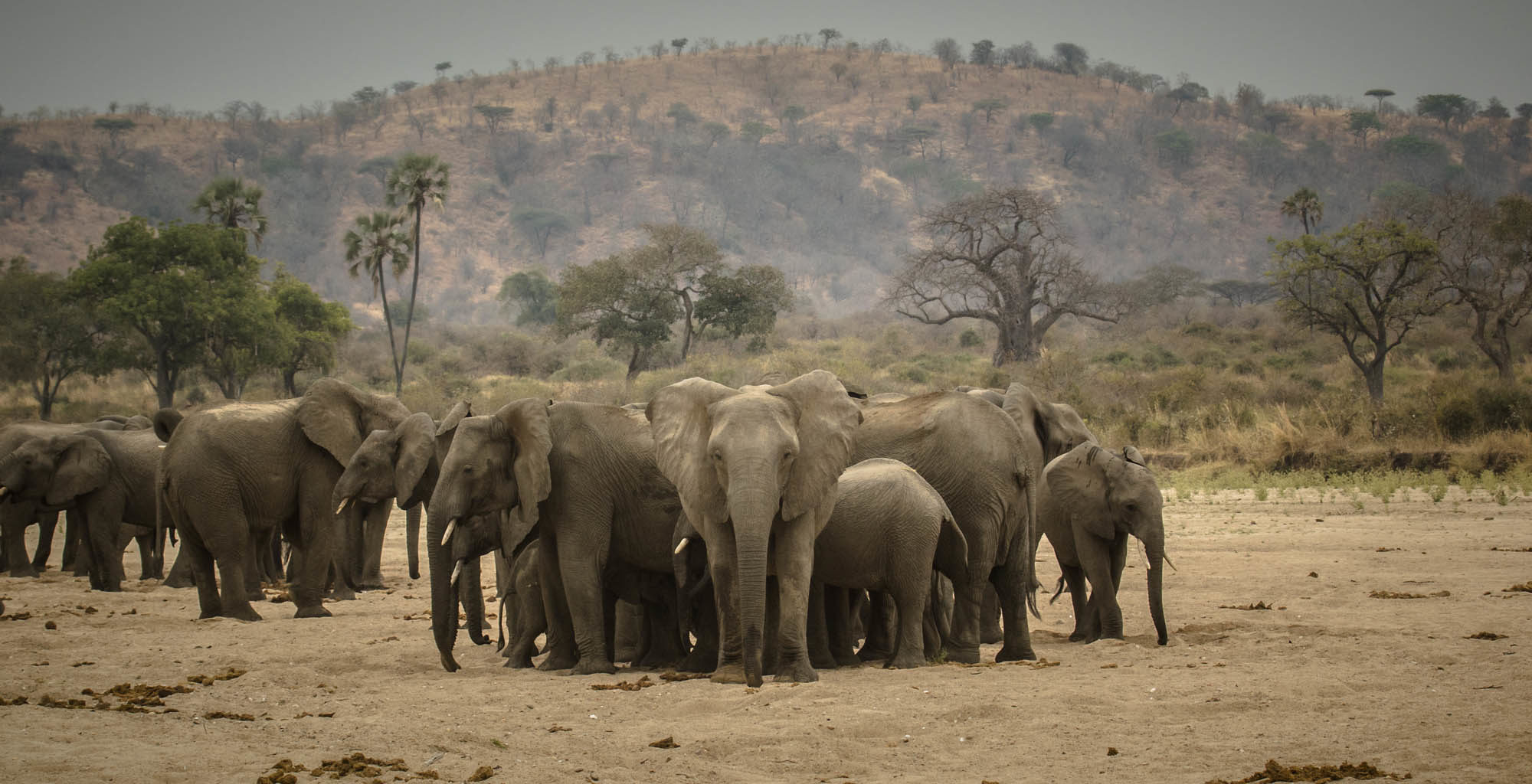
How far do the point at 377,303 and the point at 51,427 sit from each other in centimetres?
9252

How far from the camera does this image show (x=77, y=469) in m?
13.8

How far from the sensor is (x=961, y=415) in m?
9.56

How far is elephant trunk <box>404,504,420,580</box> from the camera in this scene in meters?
11.1

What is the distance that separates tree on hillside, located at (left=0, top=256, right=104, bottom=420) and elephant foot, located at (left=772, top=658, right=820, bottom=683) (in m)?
38.8

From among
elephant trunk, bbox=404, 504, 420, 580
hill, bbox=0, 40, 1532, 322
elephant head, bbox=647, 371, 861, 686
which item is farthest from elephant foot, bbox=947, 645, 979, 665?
hill, bbox=0, 40, 1532, 322

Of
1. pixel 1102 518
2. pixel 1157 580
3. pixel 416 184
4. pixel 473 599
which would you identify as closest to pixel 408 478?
pixel 473 599

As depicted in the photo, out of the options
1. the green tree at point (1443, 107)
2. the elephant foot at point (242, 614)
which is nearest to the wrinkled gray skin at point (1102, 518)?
the elephant foot at point (242, 614)

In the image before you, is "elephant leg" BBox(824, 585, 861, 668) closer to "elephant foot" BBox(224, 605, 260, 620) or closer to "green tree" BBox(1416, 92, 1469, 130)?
"elephant foot" BBox(224, 605, 260, 620)

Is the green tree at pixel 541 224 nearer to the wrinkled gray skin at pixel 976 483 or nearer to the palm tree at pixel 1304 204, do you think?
the palm tree at pixel 1304 204

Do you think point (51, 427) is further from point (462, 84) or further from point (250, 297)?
point (462, 84)

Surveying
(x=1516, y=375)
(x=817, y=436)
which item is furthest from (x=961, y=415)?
(x=1516, y=375)

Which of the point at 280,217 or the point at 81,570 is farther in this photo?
the point at 280,217

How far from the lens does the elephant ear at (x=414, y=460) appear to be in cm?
1058

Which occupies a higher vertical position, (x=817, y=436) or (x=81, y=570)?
(x=817, y=436)
